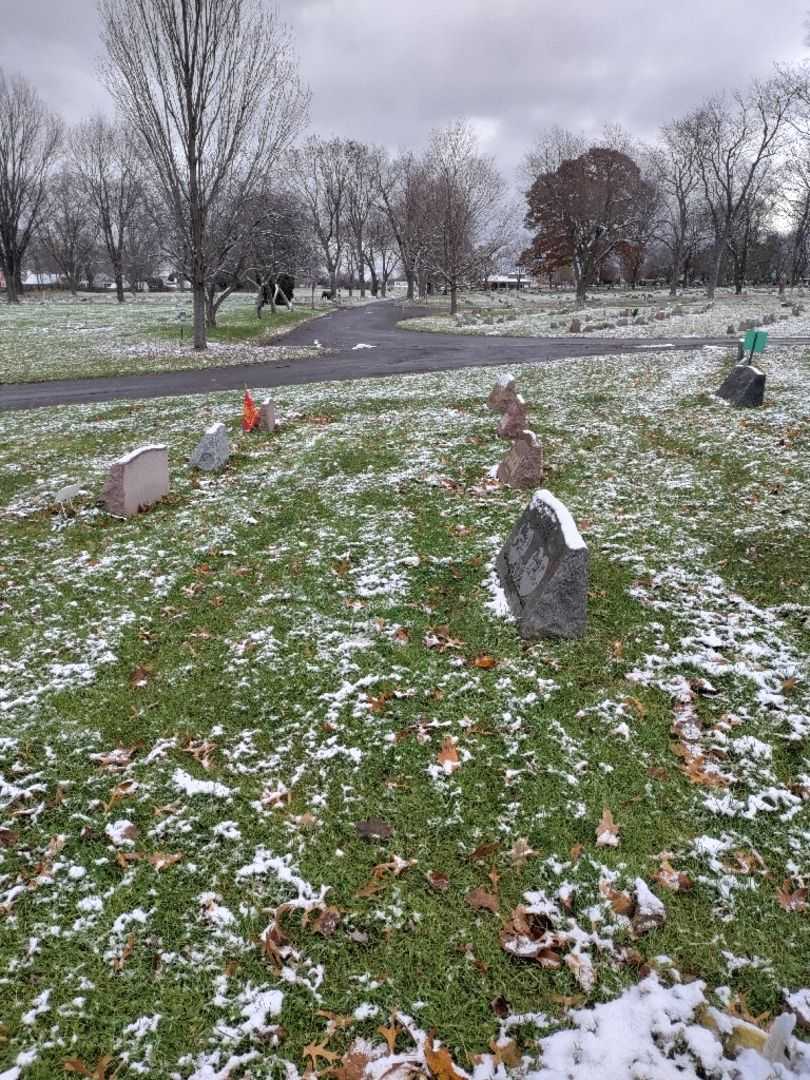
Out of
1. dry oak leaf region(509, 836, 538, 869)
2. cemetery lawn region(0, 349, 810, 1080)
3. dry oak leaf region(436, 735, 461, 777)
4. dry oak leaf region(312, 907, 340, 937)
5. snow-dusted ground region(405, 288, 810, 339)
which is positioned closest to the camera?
cemetery lawn region(0, 349, 810, 1080)

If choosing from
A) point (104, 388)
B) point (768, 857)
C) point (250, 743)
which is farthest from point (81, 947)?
point (104, 388)

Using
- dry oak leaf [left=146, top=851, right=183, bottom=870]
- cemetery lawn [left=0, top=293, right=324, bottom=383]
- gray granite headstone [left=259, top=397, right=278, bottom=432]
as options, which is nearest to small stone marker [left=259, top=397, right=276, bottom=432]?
gray granite headstone [left=259, top=397, right=278, bottom=432]

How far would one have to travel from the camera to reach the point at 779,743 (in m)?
4.11

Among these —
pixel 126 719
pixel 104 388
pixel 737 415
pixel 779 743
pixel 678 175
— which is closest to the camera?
pixel 779 743

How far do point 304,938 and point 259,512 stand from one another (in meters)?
5.93

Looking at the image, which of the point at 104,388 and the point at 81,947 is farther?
the point at 104,388

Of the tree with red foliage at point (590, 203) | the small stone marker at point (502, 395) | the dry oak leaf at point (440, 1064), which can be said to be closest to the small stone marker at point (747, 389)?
the small stone marker at point (502, 395)

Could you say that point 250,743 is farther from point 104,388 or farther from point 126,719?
point 104,388

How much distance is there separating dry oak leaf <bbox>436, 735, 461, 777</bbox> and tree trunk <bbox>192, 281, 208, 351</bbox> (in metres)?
22.7

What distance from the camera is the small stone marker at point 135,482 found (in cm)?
816

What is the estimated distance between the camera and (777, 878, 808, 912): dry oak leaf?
10.1 feet

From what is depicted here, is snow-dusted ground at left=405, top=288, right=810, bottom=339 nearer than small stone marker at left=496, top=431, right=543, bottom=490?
No

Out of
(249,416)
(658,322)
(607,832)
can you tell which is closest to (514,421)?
(249,416)

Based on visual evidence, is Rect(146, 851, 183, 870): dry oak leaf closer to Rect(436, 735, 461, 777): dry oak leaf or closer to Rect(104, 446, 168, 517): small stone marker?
Rect(436, 735, 461, 777): dry oak leaf
